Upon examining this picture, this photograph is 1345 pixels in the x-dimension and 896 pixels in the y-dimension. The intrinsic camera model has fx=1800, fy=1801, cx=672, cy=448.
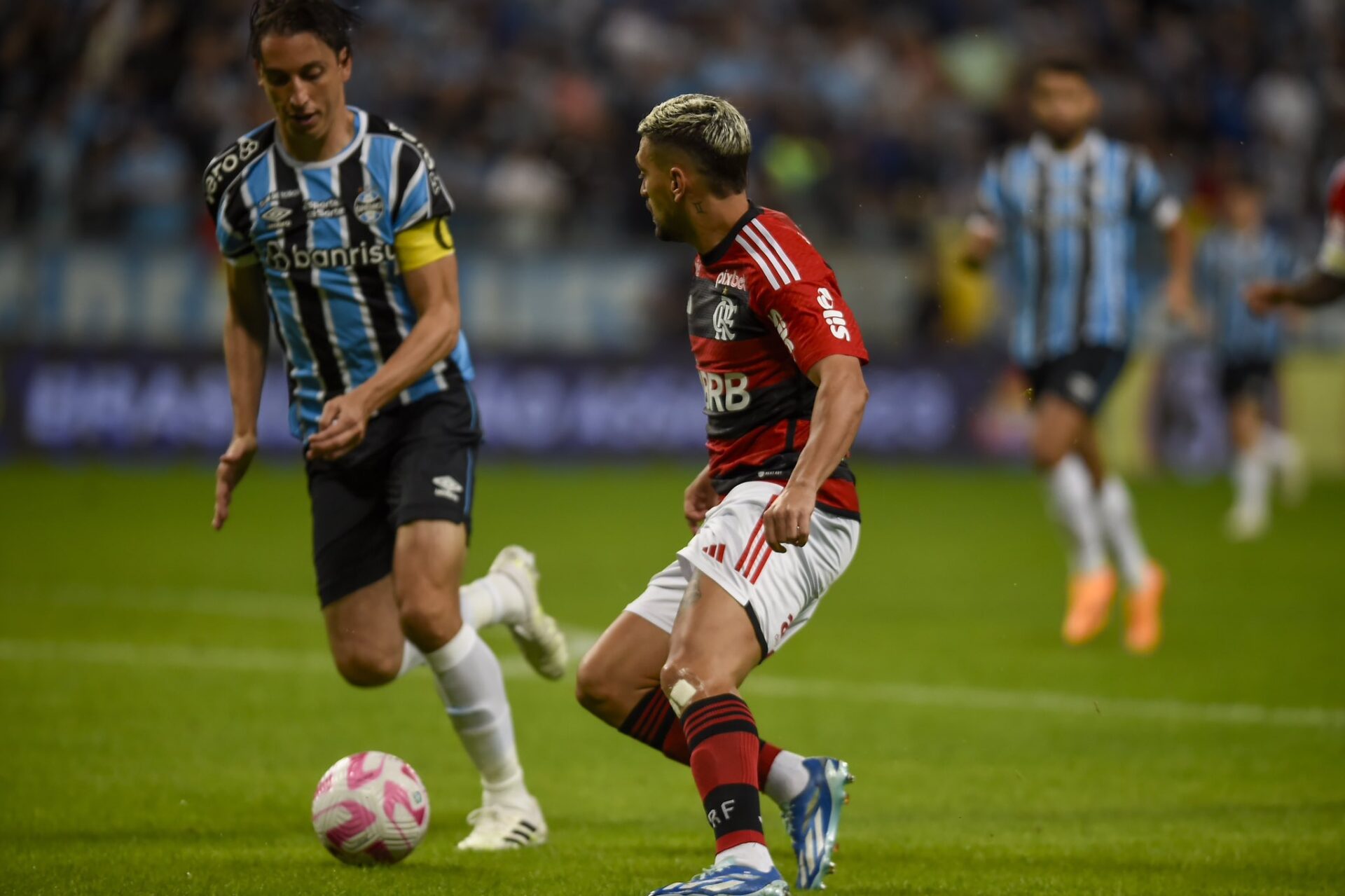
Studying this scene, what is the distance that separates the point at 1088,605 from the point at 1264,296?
2440mm

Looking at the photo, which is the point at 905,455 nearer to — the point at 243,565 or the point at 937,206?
the point at 937,206

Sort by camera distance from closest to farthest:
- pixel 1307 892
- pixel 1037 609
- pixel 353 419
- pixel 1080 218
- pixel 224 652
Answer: pixel 1307 892 < pixel 353 419 < pixel 224 652 < pixel 1080 218 < pixel 1037 609

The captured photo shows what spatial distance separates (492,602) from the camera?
6.04 m

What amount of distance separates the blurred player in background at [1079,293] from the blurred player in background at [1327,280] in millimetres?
1957

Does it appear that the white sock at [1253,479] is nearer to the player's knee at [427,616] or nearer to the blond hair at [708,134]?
the player's knee at [427,616]

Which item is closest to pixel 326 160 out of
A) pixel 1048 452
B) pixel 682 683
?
pixel 682 683

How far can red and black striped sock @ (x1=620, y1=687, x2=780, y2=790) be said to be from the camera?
15.8 feet

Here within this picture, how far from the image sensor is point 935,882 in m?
4.78

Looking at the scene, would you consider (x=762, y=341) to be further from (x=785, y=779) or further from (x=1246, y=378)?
(x=1246, y=378)

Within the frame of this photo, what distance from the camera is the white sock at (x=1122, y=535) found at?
9.03 meters

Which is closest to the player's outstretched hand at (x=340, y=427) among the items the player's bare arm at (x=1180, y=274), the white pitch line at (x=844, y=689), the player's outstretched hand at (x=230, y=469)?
the player's outstretched hand at (x=230, y=469)

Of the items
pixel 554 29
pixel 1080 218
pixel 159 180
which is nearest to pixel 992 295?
pixel 554 29

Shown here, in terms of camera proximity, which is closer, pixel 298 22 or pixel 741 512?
pixel 741 512

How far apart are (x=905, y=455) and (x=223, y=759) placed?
13159 millimetres
